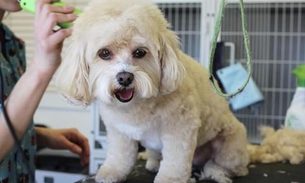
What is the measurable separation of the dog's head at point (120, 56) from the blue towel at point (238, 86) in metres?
0.91

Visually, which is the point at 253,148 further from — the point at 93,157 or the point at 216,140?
the point at 93,157

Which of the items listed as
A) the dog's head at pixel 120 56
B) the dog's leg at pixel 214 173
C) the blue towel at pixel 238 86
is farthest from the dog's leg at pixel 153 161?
the blue towel at pixel 238 86

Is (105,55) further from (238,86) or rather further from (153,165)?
(238,86)

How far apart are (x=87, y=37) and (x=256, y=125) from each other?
1201mm

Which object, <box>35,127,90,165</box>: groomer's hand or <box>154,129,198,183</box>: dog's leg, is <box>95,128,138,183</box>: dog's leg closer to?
<box>154,129,198,183</box>: dog's leg

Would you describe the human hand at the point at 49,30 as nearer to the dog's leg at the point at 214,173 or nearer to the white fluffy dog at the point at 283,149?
the dog's leg at the point at 214,173

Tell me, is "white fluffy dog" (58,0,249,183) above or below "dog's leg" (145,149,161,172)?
above

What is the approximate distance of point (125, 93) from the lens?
0.76m

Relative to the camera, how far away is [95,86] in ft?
2.55

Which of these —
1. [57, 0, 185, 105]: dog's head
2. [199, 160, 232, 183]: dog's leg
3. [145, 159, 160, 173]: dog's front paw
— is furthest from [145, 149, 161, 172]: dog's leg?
[57, 0, 185, 105]: dog's head

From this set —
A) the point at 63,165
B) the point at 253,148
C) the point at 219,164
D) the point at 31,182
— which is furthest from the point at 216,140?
the point at 63,165

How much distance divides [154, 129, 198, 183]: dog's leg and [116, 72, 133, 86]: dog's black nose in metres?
0.16

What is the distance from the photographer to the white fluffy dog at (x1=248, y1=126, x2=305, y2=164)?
116 cm

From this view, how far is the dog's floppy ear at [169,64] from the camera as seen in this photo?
77 cm
